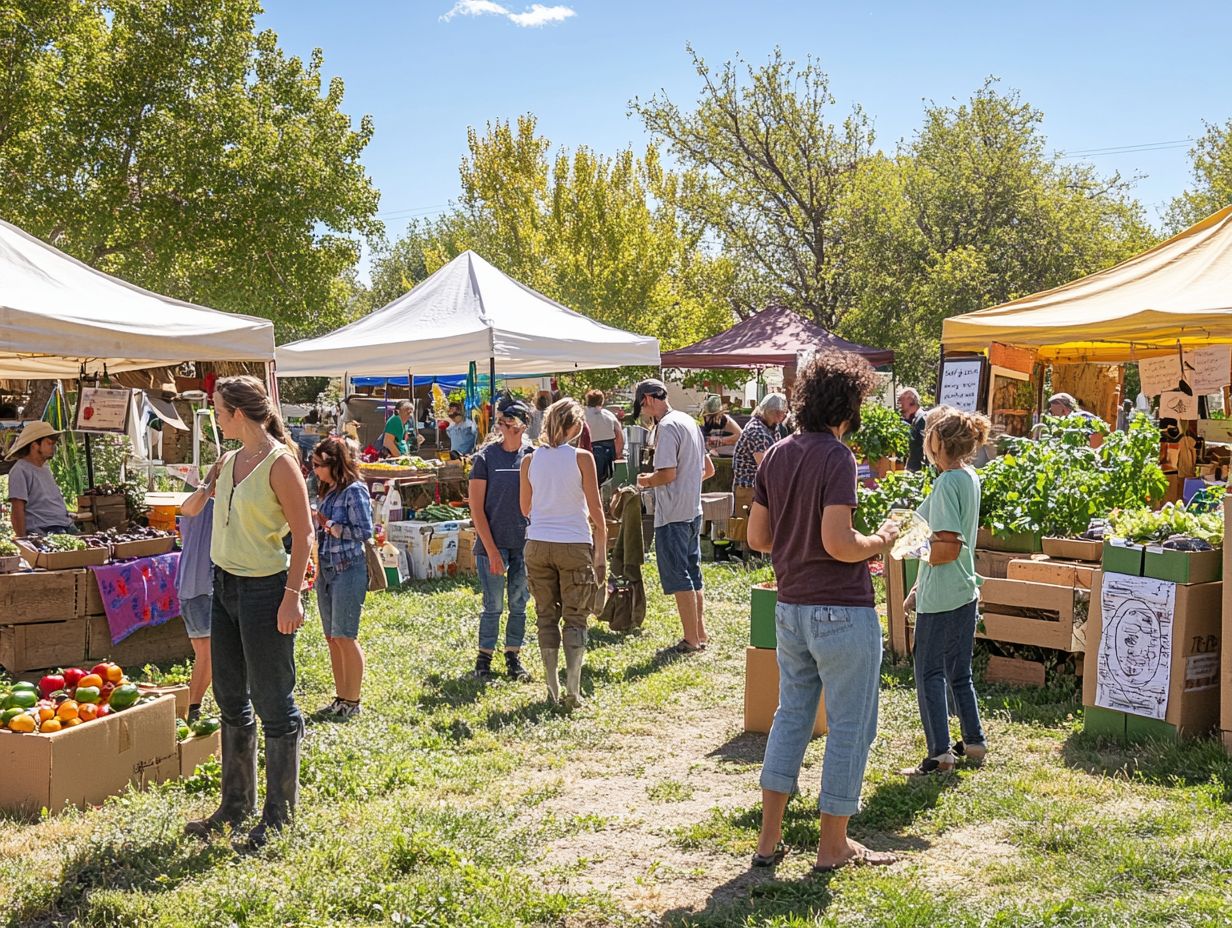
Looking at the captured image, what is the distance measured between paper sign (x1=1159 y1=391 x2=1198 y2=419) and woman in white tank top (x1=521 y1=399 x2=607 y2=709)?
589cm

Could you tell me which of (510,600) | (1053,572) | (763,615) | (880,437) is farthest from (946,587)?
(880,437)

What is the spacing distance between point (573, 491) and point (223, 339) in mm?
2884

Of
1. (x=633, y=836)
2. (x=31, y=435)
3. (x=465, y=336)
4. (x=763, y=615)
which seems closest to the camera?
(x=633, y=836)

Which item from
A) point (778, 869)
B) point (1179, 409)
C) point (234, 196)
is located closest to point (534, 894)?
point (778, 869)

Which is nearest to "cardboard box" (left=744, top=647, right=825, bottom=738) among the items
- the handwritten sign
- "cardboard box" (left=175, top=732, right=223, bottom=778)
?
"cardboard box" (left=175, top=732, right=223, bottom=778)

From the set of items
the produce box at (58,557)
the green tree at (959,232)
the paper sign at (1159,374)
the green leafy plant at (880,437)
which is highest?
the green tree at (959,232)

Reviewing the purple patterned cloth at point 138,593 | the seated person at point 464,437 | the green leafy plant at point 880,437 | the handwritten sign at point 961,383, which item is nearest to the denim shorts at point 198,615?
the purple patterned cloth at point 138,593

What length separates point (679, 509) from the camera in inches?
306

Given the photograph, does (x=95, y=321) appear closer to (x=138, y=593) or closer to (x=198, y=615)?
(x=138, y=593)

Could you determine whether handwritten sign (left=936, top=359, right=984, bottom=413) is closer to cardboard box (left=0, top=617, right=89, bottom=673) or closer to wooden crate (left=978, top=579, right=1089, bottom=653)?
wooden crate (left=978, top=579, right=1089, bottom=653)

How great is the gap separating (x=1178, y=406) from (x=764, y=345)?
1011 cm

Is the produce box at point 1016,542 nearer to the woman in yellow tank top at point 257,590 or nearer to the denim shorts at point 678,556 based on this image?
the denim shorts at point 678,556

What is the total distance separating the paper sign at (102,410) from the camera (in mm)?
8086

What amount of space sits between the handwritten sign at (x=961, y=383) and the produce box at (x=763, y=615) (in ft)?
15.1
